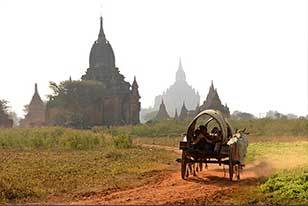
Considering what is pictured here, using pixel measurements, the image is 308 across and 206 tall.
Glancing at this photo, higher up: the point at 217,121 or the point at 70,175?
the point at 217,121

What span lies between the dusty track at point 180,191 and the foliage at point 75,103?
3484 cm

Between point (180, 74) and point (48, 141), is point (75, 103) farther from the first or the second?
point (180, 74)

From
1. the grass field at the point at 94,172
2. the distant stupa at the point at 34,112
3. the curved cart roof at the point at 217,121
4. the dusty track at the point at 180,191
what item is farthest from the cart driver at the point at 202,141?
the distant stupa at the point at 34,112

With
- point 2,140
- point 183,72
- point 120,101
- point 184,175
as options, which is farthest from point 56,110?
point 183,72

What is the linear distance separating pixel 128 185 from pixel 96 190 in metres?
1.02

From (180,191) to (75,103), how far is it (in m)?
38.7

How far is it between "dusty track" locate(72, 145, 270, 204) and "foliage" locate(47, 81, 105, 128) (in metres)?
34.8

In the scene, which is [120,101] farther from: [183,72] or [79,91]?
[183,72]

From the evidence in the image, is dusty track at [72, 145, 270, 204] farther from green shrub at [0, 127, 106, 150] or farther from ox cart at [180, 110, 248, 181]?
green shrub at [0, 127, 106, 150]

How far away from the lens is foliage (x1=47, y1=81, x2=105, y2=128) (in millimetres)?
46094

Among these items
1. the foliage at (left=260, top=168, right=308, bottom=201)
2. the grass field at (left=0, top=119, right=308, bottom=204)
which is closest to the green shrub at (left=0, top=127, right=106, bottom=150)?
the grass field at (left=0, top=119, right=308, bottom=204)

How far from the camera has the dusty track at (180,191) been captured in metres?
8.16

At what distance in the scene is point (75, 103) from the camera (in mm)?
46688

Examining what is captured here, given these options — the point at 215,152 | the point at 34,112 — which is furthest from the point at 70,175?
the point at 34,112
